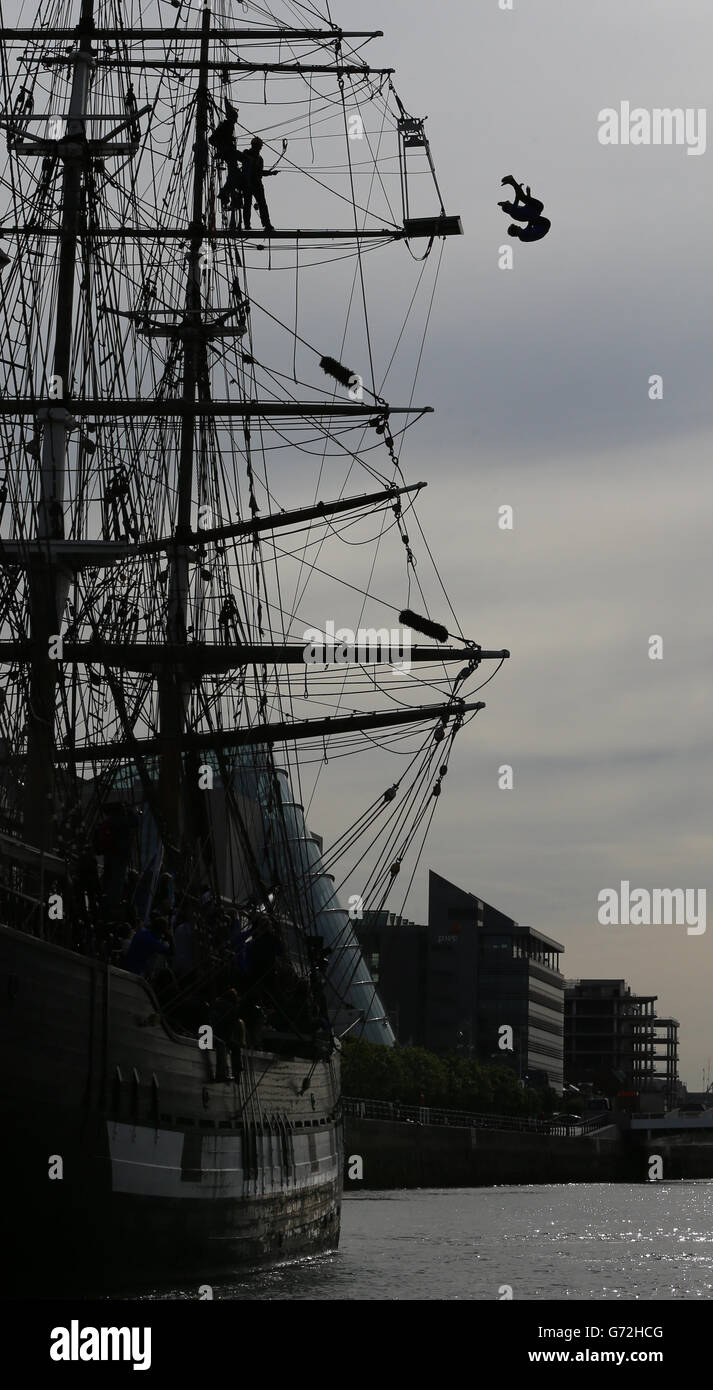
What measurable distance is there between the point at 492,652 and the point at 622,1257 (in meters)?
12.5

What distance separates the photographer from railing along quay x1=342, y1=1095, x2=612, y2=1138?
85.5 m

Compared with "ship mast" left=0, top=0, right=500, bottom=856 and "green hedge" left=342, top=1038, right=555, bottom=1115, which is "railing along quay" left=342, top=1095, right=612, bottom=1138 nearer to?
"green hedge" left=342, top=1038, right=555, bottom=1115

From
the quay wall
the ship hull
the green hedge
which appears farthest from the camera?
the green hedge

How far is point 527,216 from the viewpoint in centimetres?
2834

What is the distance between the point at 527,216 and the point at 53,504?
8.92 m

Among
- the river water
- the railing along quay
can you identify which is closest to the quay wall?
the railing along quay

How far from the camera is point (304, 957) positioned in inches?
1623

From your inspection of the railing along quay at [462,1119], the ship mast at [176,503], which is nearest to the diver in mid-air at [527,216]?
the ship mast at [176,503]

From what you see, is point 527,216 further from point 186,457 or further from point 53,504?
point 186,457

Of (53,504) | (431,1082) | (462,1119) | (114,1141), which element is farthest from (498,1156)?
(114,1141)

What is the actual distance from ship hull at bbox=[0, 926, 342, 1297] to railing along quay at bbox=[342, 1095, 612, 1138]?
1783 inches

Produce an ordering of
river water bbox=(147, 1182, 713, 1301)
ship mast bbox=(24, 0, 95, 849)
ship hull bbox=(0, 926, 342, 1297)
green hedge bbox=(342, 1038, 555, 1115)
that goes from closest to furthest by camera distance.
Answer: ship hull bbox=(0, 926, 342, 1297), ship mast bbox=(24, 0, 95, 849), river water bbox=(147, 1182, 713, 1301), green hedge bbox=(342, 1038, 555, 1115)

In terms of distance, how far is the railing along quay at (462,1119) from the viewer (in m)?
85.5
